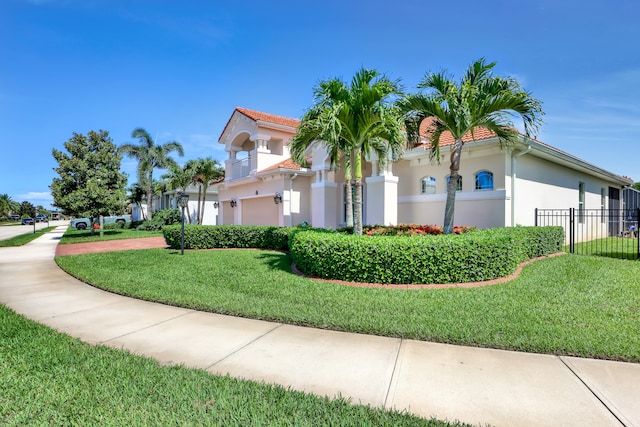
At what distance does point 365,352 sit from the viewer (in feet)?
12.8

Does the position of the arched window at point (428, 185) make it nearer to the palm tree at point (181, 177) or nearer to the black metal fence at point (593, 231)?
Answer: the black metal fence at point (593, 231)

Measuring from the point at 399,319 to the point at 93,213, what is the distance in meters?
24.4

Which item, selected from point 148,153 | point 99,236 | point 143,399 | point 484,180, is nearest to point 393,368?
point 143,399

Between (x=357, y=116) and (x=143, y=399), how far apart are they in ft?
25.4

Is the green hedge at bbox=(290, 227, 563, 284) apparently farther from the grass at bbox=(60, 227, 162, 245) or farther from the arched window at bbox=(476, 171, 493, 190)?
the grass at bbox=(60, 227, 162, 245)

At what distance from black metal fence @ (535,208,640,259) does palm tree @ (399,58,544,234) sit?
4828 mm

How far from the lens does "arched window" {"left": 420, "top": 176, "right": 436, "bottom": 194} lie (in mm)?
12821

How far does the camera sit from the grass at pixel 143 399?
2.54 metres

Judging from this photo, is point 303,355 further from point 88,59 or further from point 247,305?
point 88,59

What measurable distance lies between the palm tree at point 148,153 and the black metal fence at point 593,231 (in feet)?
98.7

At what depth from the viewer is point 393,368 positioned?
11.5ft

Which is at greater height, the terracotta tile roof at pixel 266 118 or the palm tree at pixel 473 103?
the terracotta tile roof at pixel 266 118

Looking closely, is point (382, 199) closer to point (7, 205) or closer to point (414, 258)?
point (414, 258)

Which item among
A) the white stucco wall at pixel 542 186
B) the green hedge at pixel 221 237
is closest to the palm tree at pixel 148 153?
the green hedge at pixel 221 237
